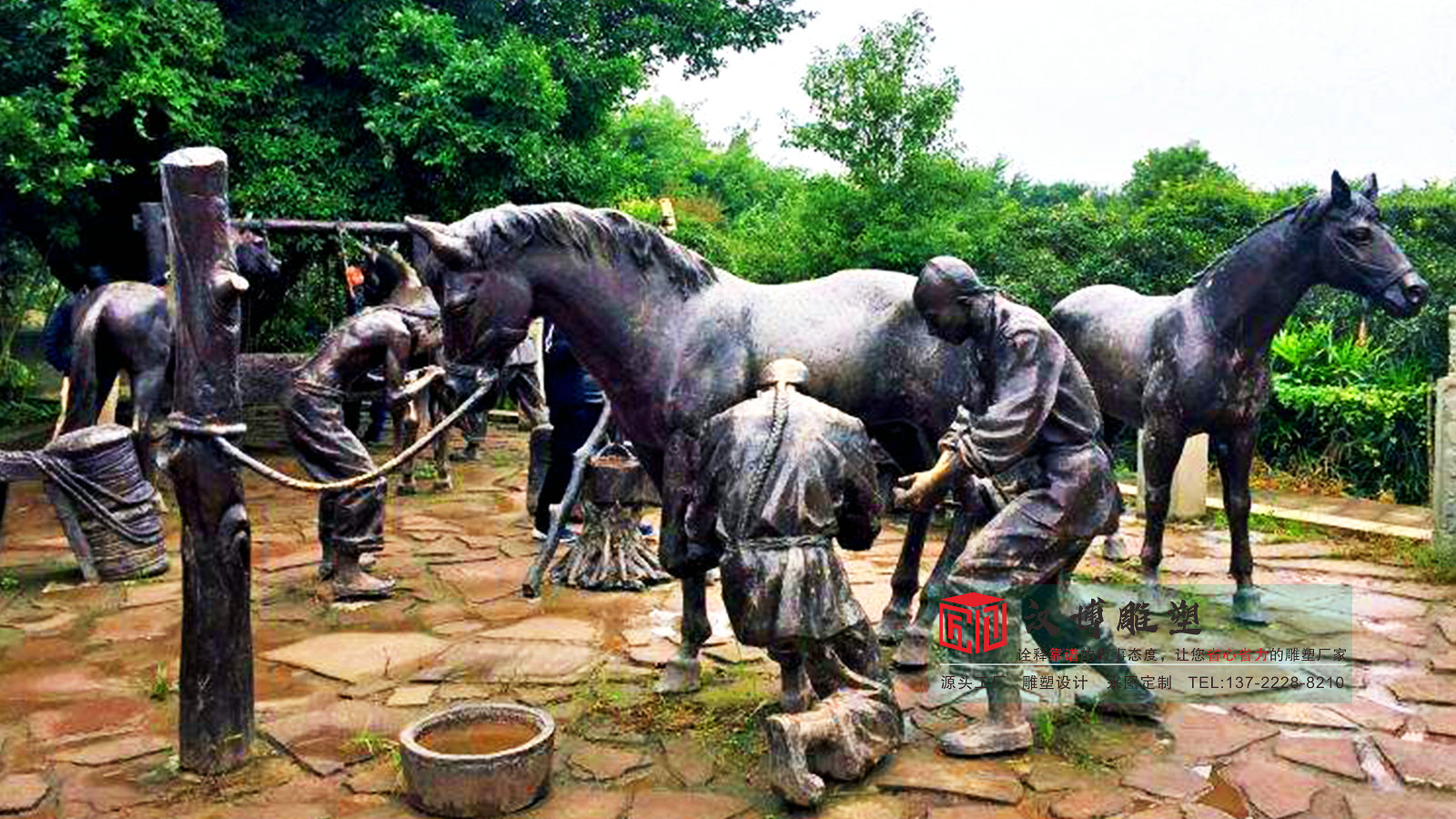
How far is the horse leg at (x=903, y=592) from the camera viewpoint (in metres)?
5.47

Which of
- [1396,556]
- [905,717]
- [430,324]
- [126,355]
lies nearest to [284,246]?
[126,355]

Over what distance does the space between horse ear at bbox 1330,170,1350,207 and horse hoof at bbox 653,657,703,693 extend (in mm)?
4211

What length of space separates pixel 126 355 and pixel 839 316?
6.32 meters

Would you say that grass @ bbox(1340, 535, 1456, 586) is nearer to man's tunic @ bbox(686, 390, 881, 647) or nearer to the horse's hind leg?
the horse's hind leg

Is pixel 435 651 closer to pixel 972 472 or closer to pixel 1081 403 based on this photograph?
pixel 972 472

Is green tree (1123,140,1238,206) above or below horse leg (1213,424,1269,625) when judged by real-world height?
above

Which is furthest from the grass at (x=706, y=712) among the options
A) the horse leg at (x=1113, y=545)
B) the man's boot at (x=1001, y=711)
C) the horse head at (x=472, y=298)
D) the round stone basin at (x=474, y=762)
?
the horse leg at (x=1113, y=545)

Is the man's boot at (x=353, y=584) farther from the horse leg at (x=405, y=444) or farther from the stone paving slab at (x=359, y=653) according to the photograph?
the horse leg at (x=405, y=444)

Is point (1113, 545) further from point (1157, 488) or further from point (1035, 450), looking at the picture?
point (1035, 450)

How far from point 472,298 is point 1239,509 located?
4530 millimetres

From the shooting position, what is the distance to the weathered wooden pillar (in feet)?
22.4

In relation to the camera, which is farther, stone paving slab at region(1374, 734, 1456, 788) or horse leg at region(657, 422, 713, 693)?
horse leg at region(657, 422, 713, 693)

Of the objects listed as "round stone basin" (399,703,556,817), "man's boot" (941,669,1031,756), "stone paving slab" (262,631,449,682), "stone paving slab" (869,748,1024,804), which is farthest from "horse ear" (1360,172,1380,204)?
"stone paving slab" (262,631,449,682)

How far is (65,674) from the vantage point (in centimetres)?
510
